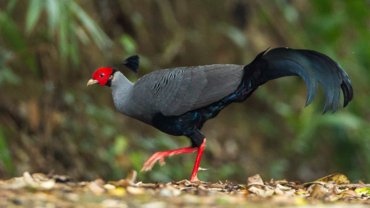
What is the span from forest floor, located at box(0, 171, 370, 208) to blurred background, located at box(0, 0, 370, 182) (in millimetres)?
2882

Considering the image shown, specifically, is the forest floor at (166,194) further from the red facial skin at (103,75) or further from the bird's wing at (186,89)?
the red facial skin at (103,75)

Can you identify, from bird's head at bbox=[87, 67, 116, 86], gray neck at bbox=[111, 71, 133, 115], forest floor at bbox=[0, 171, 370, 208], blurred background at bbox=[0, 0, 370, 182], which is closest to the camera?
forest floor at bbox=[0, 171, 370, 208]

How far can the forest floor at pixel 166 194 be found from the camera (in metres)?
4.29

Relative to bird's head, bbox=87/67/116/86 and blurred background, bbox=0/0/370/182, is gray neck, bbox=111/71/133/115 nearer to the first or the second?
bird's head, bbox=87/67/116/86

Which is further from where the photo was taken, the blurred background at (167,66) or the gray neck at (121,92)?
the blurred background at (167,66)

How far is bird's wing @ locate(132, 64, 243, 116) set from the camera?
5.83 meters

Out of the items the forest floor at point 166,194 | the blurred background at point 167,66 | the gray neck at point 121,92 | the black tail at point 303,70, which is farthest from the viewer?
the blurred background at point 167,66

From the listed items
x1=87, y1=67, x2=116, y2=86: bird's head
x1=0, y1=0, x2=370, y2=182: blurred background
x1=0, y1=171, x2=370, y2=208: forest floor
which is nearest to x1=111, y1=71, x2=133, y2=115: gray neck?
x1=87, y1=67, x2=116, y2=86: bird's head

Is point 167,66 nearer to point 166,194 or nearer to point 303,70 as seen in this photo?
point 303,70

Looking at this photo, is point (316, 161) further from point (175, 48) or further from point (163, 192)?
point (163, 192)

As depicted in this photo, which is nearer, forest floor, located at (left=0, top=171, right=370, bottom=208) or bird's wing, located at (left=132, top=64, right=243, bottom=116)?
forest floor, located at (left=0, top=171, right=370, bottom=208)

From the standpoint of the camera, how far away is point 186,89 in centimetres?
587

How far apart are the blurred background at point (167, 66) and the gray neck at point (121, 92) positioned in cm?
159

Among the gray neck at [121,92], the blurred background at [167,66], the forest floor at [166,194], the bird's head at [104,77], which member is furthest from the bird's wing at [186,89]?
the blurred background at [167,66]
